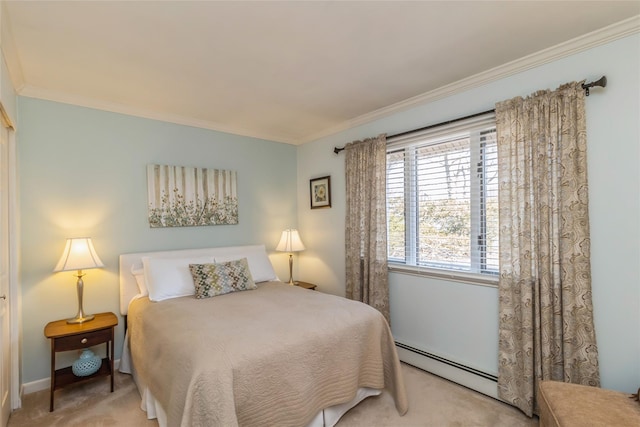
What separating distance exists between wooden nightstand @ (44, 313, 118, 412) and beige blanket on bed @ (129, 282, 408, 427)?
203mm

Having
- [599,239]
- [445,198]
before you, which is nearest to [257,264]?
[445,198]

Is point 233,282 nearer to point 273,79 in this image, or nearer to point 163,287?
point 163,287

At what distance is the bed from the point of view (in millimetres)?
1612

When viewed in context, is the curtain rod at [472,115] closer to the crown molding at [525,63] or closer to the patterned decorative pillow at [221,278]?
the crown molding at [525,63]

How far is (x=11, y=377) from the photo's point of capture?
2.31 metres

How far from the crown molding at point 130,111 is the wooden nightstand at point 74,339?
76.0 inches

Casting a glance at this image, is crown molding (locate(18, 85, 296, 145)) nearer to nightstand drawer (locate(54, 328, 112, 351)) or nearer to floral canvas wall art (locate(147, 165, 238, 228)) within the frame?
floral canvas wall art (locate(147, 165, 238, 228))

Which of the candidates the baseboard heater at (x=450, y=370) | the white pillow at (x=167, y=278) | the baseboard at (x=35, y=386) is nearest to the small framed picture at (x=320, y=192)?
the white pillow at (x=167, y=278)

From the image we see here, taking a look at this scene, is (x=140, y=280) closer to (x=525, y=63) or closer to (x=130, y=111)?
(x=130, y=111)

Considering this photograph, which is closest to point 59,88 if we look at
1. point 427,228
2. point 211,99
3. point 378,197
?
point 211,99

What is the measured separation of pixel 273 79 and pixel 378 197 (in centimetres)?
152

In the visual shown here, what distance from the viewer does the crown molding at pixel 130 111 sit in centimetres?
267

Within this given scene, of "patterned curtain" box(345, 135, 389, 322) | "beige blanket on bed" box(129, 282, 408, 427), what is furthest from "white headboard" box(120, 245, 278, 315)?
"patterned curtain" box(345, 135, 389, 322)

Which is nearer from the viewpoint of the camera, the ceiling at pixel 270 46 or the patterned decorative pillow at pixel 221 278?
the ceiling at pixel 270 46
